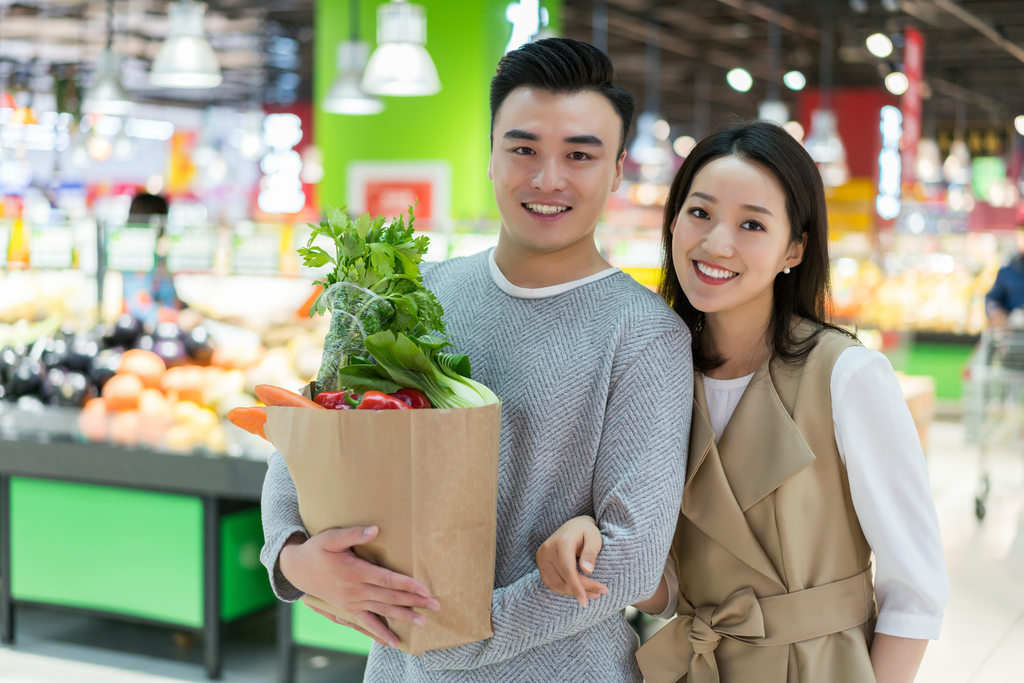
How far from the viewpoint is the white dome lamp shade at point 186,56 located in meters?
5.75

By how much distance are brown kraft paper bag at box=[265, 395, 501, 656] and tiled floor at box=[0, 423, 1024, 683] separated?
8.00ft

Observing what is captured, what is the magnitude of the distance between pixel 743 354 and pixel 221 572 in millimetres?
2500

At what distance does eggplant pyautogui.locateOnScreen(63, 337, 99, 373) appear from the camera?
13.6 ft

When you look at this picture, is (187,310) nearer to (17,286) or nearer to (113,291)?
(113,291)

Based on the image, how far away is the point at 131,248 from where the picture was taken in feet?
15.5

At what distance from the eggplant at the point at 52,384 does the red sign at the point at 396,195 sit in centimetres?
397

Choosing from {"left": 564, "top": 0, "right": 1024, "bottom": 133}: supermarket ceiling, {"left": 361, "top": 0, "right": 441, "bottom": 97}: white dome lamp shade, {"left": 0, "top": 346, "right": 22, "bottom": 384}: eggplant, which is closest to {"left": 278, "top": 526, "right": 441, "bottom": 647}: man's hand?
{"left": 0, "top": 346, "right": 22, "bottom": 384}: eggplant

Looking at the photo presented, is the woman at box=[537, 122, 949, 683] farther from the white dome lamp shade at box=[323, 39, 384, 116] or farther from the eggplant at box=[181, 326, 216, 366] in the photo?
the white dome lamp shade at box=[323, 39, 384, 116]

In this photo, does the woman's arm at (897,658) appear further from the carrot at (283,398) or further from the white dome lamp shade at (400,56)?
the white dome lamp shade at (400,56)

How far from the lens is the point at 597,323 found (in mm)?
1496

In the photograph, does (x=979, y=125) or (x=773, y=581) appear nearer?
(x=773, y=581)

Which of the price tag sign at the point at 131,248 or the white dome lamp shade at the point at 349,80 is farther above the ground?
the white dome lamp shade at the point at 349,80

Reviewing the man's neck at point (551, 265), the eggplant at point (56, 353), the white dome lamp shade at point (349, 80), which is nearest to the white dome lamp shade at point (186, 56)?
the white dome lamp shade at point (349, 80)

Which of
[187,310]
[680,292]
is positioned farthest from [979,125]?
[680,292]
